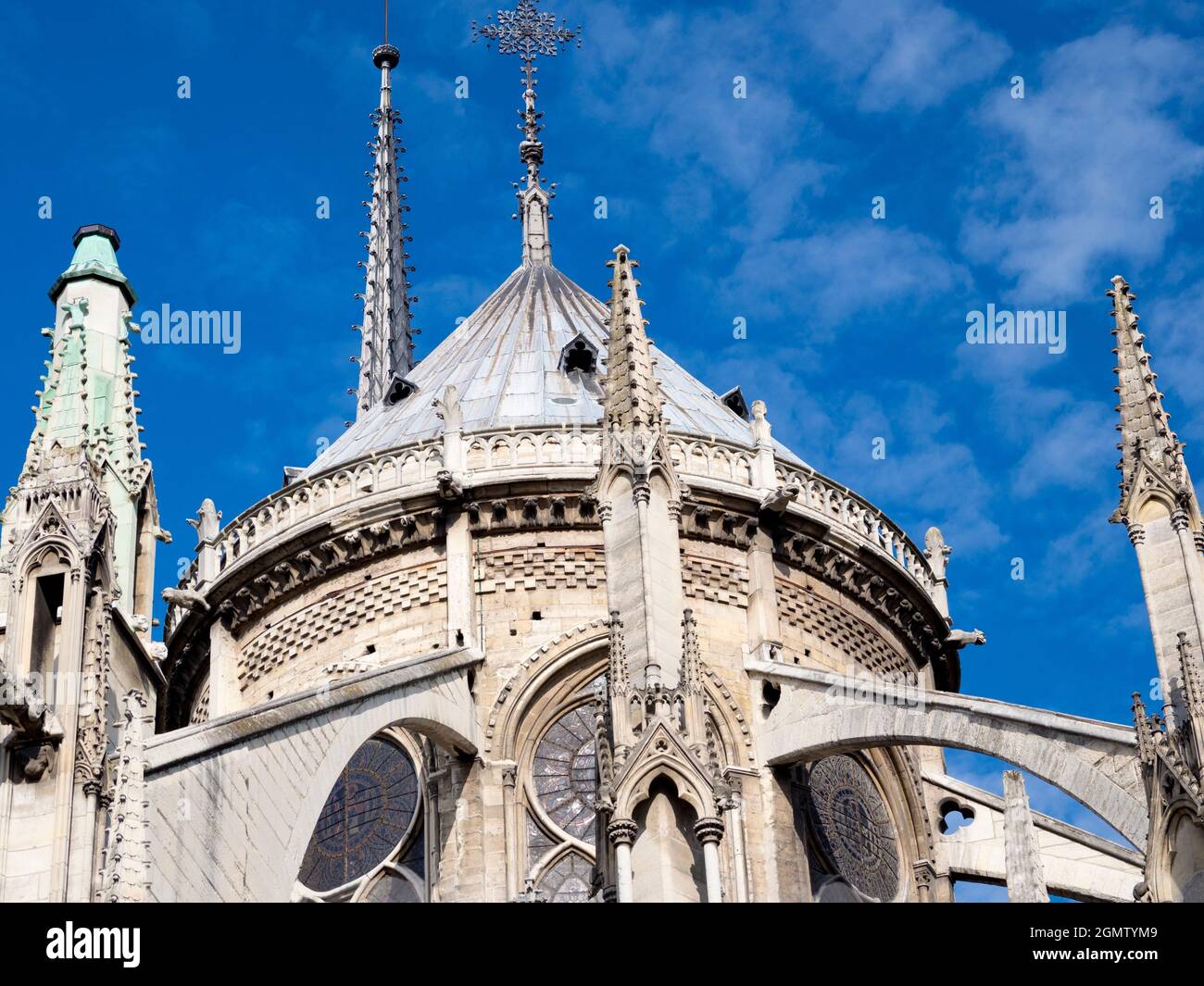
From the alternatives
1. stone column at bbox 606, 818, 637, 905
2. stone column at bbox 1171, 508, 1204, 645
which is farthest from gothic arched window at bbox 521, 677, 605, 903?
stone column at bbox 606, 818, 637, 905

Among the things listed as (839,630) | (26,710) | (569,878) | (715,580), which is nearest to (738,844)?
(569,878)

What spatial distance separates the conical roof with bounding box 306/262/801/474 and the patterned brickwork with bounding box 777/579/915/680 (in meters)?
2.20

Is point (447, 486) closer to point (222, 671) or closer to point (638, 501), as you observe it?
point (222, 671)

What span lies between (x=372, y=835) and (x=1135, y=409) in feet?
40.7

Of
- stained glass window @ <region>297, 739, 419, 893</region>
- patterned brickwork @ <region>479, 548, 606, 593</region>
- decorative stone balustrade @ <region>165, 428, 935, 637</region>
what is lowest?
stained glass window @ <region>297, 739, 419, 893</region>

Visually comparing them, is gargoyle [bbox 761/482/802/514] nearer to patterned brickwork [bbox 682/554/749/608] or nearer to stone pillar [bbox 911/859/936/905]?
patterned brickwork [bbox 682/554/749/608]

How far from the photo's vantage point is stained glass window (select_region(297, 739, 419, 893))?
32.1 m

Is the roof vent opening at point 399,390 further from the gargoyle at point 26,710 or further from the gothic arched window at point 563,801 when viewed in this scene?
the gargoyle at point 26,710

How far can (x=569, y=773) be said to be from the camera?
3198cm

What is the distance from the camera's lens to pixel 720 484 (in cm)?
3341
